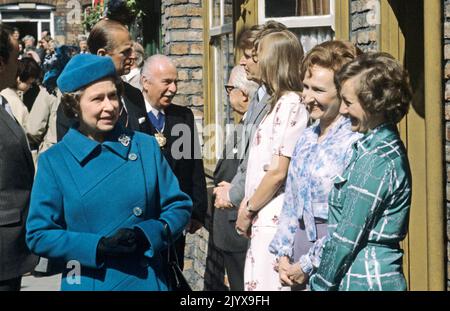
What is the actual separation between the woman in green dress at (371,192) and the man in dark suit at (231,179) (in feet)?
7.25

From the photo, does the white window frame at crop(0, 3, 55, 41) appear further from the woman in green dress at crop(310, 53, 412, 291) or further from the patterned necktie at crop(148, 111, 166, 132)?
the woman in green dress at crop(310, 53, 412, 291)

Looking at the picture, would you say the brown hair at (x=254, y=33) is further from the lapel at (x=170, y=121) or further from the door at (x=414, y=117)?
the lapel at (x=170, y=121)

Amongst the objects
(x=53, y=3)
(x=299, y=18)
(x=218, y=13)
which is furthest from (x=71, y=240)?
(x=53, y=3)

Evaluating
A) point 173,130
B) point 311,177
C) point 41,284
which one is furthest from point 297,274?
point 41,284

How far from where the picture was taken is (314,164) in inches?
199

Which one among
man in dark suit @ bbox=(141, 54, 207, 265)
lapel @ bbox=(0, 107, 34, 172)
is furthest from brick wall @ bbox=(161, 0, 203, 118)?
lapel @ bbox=(0, 107, 34, 172)

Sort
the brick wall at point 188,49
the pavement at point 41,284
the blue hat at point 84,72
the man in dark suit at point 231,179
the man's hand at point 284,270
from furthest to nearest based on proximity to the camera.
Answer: the brick wall at point 188,49, the pavement at point 41,284, the man in dark suit at point 231,179, the man's hand at point 284,270, the blue hat at point 84,72

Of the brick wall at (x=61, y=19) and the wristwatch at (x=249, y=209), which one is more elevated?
the brick wall at (x=61, y=19)

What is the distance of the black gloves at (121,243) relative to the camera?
458 cm

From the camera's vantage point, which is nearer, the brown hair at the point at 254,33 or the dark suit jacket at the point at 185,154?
the brown hair at the point at 254,33

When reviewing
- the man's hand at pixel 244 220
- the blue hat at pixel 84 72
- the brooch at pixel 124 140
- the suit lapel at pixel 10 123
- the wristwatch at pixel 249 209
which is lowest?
the man's hand at pixel 244 220

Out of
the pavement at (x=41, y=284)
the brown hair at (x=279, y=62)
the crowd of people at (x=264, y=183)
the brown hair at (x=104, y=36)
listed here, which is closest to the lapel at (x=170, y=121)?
the brown hair at (x=104, y=36)

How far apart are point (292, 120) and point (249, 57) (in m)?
0.78

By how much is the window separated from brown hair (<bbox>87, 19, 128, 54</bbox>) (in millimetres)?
1242
